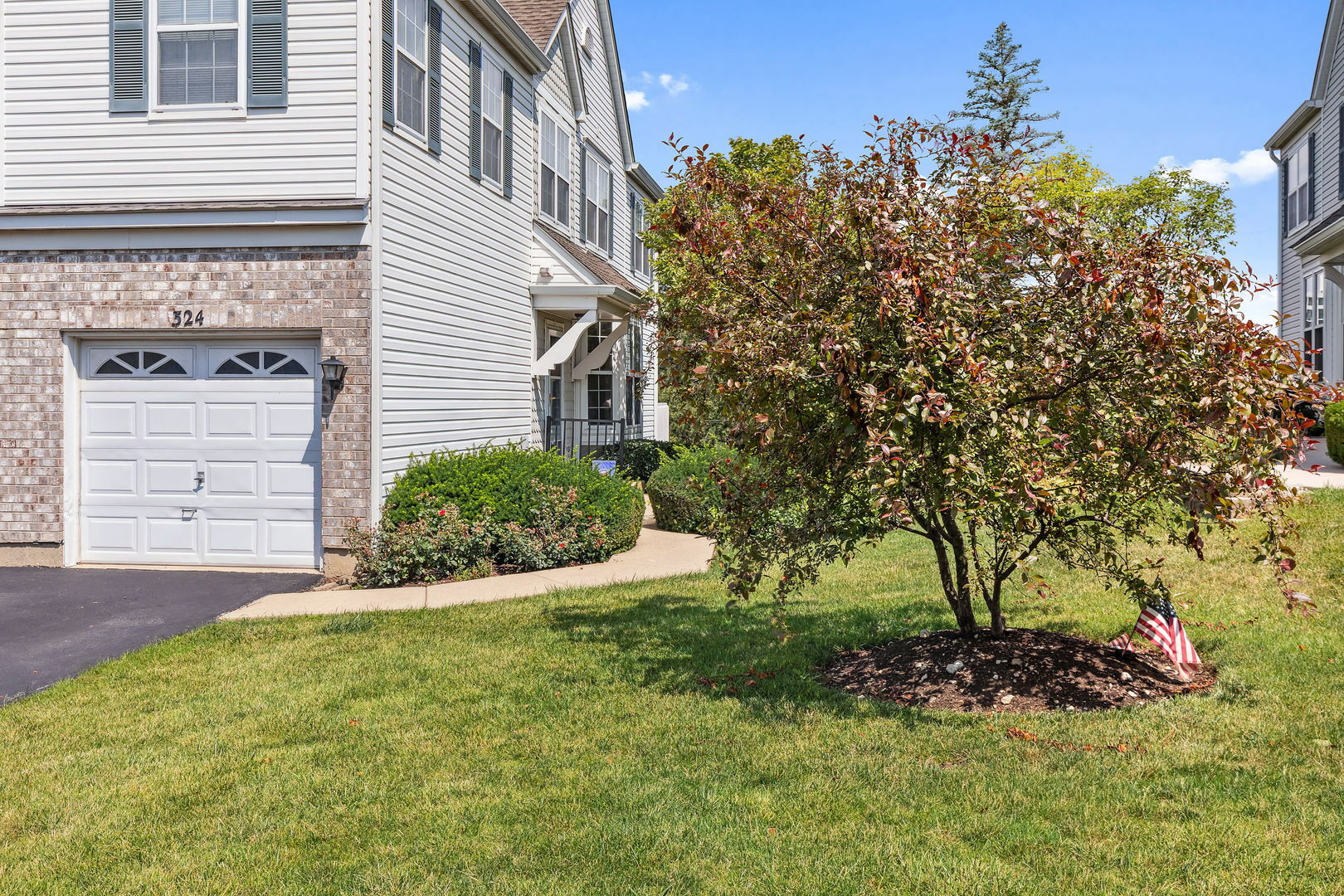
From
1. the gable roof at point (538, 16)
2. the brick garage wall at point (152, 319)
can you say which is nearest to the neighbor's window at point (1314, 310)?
the gable roof at point (538, 16)

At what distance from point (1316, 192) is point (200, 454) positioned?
25.5m

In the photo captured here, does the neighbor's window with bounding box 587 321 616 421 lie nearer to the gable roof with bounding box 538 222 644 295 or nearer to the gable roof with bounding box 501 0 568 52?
the gable roof with bounding box 538 222 644 295

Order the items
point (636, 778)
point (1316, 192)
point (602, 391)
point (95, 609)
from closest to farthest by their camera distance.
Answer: point (636, 778) < point (95, 609) < point (602, 391) < point (1316, 192)

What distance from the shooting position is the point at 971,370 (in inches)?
190

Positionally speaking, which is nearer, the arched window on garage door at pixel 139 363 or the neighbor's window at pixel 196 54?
the neighbor's window at pixel 196 54

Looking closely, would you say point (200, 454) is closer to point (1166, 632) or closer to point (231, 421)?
point (231, 421)

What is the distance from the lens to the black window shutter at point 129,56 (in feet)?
33.9

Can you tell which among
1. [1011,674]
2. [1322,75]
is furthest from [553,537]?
[1322,75]

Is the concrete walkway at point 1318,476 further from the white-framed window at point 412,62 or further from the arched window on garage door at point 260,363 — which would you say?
the arched window on garage door at point 260,363

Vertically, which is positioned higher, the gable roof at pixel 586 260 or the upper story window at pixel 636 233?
the upper story window at pixel 636 233

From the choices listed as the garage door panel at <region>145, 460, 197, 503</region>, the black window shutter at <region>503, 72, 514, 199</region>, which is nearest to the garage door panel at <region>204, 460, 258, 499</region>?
→ the garage door panel at <region>145, 460, 197, 503</region>

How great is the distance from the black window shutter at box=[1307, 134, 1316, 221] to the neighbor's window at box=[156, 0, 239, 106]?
24.5 meters

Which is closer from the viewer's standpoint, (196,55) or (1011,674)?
(1011,674)

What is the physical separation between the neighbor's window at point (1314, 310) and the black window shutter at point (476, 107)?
2144 cm
